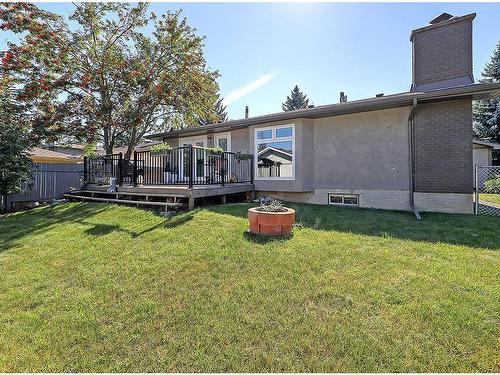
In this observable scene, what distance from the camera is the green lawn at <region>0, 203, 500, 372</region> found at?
245 centimetres

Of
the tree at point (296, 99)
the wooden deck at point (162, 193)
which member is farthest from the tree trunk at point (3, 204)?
the tree at point (296, 99)

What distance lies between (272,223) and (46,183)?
12.4 meters

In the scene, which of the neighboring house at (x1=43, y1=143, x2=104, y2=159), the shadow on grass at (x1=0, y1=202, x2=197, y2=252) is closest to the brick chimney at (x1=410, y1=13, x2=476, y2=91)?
the shadow on grass at (x1=0, y1=202, x2=197, y2=252)

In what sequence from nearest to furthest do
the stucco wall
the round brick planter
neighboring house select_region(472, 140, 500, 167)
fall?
1. the round brick planter
2. the stucco wall
3. neighboring house select_region(472, 140, 500, 167)

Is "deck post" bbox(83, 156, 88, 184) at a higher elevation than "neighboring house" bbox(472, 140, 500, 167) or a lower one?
lower

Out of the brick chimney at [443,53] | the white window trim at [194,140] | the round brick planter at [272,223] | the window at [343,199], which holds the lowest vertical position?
the round brick planter at [272,223]

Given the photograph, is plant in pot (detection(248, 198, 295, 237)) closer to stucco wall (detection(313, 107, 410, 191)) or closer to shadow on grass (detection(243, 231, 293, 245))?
shadow on grass (detection(243, 231, 293, 245))

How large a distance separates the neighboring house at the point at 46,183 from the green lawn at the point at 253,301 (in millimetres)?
7379

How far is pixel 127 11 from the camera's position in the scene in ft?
39.1

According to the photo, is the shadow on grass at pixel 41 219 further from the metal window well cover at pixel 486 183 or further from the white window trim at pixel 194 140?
A: the metal window well cover at pixel 486 183

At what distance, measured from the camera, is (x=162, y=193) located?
8.06 meters

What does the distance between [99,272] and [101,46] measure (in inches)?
436

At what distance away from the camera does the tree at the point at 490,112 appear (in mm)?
20094

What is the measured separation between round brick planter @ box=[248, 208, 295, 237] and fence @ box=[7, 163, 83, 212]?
1076 cm
